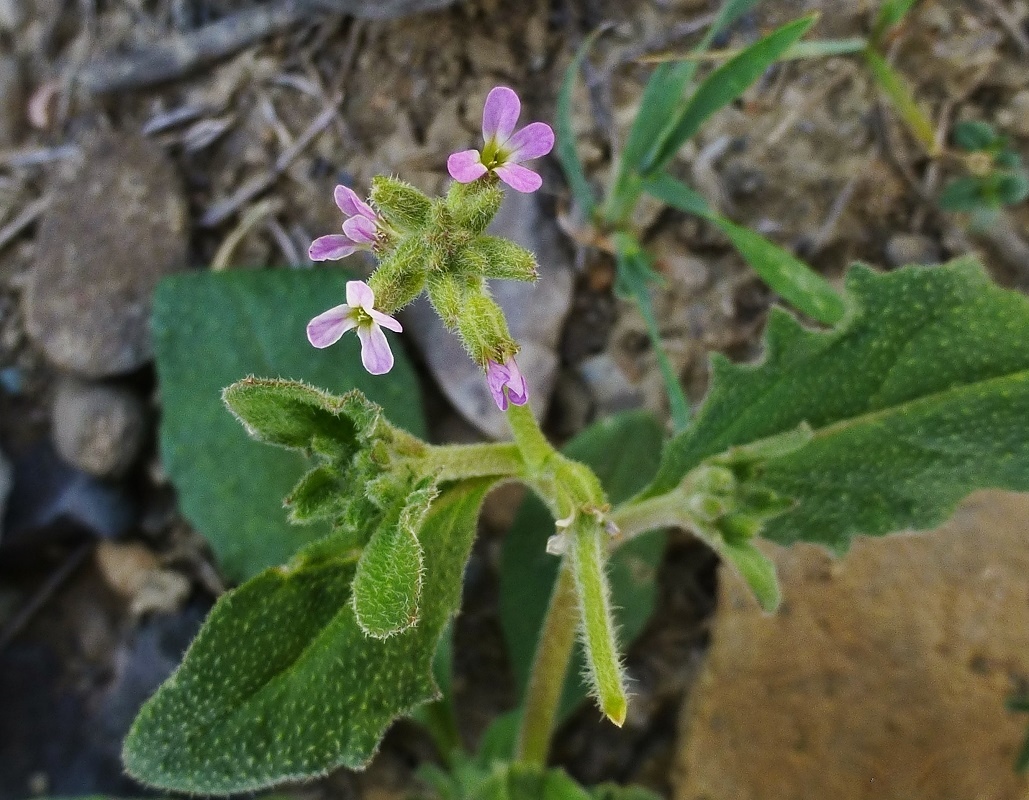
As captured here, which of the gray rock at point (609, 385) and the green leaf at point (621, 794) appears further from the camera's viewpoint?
the gray rock at point (609, 385)

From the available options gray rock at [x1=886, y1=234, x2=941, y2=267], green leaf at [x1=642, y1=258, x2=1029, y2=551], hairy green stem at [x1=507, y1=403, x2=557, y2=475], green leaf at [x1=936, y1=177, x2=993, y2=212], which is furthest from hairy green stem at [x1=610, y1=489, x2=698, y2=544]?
green leaf at [x1=936, y1=177, x2=993, y2=212]

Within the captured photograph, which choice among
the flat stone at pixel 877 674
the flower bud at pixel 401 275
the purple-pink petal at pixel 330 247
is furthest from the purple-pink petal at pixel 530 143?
the flat stone at pixel 877 674

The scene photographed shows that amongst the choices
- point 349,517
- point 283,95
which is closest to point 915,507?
point 349,517

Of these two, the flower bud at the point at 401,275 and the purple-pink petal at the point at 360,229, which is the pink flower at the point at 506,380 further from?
the purple-pink petal at the point at 360,229

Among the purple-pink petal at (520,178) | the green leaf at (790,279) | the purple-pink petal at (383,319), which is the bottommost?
the green leaf at (790,279)

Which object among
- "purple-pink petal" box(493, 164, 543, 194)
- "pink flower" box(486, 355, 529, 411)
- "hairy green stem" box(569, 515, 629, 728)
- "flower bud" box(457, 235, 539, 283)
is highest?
"purple-pink petal" box(493, 164, 543, 194)

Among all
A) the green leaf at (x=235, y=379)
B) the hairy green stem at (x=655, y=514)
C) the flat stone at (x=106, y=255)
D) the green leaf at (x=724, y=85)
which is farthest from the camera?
the flat stone at (x=106, y=255)

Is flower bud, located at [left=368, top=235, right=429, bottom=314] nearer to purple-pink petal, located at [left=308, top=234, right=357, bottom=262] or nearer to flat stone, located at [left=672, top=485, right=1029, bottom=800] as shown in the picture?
purple-pink petal, located at [left=308, top=234, right=357, bottom=262]

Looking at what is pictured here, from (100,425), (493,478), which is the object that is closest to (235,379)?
(100,425)
